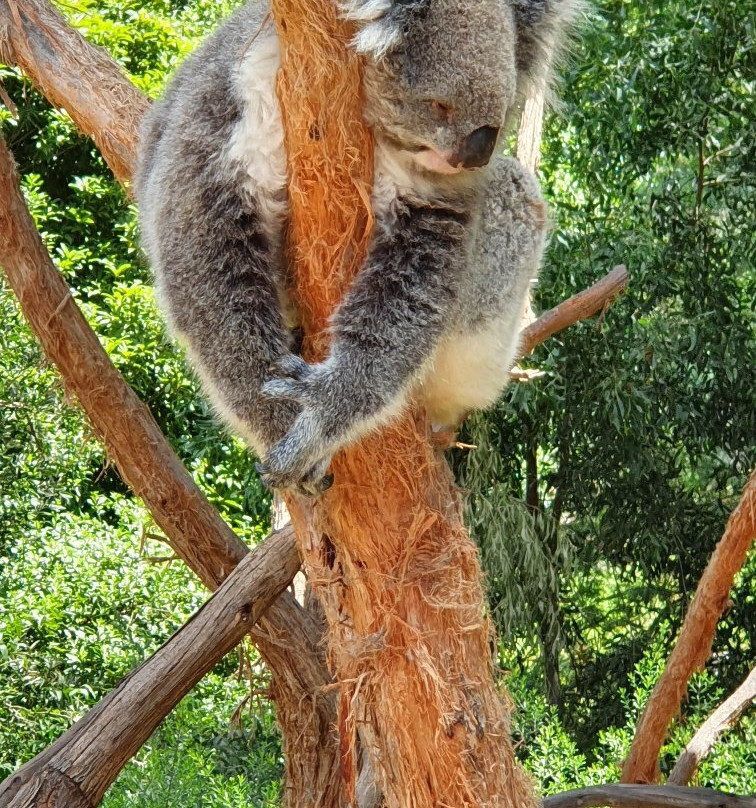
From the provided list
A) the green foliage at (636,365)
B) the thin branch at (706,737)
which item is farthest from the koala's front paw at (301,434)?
the green foliage at (636,365)

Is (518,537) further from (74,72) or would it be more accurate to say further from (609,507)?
(74,72)

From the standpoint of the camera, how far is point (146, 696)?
8.03 ft

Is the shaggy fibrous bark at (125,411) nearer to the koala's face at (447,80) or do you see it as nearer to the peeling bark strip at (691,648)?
the peeling bark strip at (691,648)

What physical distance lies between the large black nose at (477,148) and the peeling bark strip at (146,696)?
1250 mm

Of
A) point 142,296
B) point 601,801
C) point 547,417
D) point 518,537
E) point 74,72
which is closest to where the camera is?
point 601,801

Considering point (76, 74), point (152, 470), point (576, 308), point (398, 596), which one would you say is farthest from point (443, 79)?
point (76, 74)

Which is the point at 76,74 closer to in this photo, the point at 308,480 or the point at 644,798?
the point at 308,480

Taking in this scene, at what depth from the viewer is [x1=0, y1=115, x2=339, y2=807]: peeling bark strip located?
2738mm

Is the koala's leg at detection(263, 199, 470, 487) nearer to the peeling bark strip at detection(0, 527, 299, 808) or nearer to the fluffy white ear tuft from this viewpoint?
the fluffy white ear tuft

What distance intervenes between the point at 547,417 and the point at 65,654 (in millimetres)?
2250

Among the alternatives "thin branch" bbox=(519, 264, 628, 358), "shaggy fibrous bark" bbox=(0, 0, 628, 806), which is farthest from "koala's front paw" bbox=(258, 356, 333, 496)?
"thin branch" bbox=(519, 264, 628, 358)

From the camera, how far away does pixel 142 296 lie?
16.6 ft

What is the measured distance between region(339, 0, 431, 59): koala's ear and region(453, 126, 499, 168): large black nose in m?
0.20

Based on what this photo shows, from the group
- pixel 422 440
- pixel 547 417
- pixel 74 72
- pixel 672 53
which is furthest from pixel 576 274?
pixel 422 440
